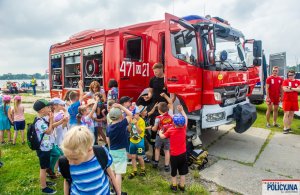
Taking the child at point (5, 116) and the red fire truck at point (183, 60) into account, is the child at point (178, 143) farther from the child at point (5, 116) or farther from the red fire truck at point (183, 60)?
the child at point (5, 116)

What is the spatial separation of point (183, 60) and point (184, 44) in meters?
0.36

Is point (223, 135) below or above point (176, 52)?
below

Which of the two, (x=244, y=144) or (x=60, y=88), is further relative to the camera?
(x=60, y=88)

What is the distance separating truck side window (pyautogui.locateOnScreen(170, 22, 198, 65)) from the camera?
15.2 feet

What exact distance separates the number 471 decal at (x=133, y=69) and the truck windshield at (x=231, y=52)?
1760mm

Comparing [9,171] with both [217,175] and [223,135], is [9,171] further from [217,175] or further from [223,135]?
[223,135]

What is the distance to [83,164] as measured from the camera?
1816 millimetres

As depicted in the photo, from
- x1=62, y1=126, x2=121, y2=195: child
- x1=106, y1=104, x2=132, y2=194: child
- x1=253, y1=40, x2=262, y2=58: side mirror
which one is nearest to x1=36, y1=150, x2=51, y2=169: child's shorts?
x1=106, y1=104, x2=132, y2=194: child

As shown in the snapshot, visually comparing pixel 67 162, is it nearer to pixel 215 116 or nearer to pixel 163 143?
pixel 163 143

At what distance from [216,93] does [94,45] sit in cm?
353

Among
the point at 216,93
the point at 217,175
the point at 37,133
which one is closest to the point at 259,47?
the point at 216,93

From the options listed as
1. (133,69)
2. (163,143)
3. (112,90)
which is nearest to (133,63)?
(133,69)

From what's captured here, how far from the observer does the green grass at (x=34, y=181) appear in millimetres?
3454

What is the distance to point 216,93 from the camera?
4703 mm
